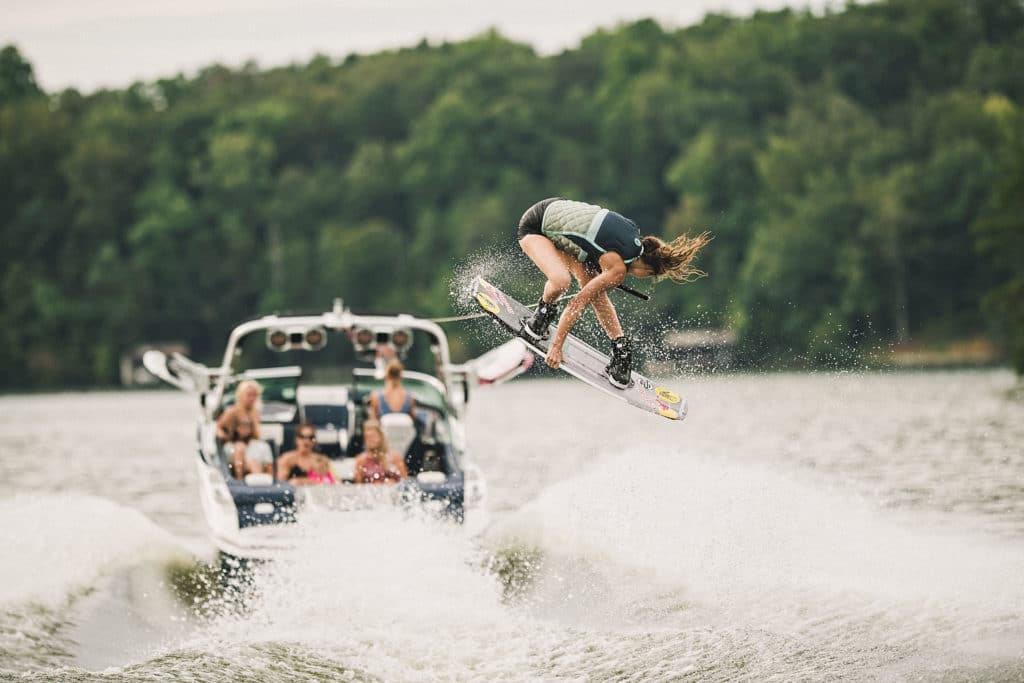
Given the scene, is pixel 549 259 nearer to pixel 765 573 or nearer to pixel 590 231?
pixel 590 231

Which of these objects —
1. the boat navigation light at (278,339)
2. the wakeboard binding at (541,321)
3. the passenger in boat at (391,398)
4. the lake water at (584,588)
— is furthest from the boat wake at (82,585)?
the wakeboard binding at (541,321)

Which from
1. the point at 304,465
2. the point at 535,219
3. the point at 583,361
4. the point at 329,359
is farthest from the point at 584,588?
the point at 329,359

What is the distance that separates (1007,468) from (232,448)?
1141cm

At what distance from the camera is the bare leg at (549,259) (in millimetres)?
11547

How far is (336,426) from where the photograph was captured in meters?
15.8

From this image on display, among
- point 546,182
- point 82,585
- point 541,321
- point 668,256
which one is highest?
point 546,182

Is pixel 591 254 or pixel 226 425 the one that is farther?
pixel 226 425

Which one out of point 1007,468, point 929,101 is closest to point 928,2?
point 929,101

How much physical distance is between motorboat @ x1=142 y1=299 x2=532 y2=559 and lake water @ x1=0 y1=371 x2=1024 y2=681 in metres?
0.32

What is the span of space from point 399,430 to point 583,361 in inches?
115

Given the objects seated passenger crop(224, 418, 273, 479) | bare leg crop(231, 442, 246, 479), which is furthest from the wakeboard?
bare leg crop(231, 442, 246, 479)

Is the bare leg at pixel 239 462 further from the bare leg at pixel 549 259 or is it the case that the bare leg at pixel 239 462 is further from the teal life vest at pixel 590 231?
the teal life vest at pixel 590 231

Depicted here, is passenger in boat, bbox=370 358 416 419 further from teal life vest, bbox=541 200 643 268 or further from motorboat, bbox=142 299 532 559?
teal life vest, bbox=541 200 643 268

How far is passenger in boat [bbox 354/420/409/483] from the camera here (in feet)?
46.8
